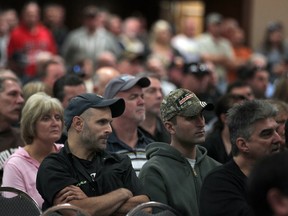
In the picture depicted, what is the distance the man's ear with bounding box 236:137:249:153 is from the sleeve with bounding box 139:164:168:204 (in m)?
0.63

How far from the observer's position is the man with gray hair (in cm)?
518

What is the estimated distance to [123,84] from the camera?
23.6 feet

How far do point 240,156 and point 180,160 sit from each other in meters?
0.60


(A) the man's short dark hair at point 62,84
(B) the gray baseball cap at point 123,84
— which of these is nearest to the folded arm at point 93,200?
(B) the gray baseball cap at point 123,84

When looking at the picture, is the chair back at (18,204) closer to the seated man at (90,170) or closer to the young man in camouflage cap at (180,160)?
the seated man at (90,170)

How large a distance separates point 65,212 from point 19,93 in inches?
109

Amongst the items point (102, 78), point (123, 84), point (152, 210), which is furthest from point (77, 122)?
point (102, 78)

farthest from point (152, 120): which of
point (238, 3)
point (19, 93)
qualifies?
point (238, 3)

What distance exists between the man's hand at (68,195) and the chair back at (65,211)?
25 centimetres

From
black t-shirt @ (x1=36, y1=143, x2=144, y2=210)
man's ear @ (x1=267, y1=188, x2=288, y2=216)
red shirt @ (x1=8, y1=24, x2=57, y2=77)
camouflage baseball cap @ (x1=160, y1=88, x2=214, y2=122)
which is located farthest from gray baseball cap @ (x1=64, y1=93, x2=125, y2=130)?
red shirt @ (x1=8, y1=24, x2=57, y2=77)

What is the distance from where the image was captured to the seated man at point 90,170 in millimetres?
5484

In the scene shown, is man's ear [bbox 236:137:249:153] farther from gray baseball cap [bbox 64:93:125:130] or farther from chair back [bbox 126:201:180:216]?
gray baseball cap [bbox 64:93:125:130]

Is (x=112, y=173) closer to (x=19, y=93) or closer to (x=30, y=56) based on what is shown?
(x=19, y=93)

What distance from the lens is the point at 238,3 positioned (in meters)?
18.0
